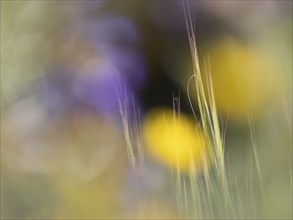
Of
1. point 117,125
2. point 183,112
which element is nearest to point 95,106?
point 117,125

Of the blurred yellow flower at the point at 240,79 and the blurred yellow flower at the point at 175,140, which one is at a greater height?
the blurred yellow flower at the point at 240,79

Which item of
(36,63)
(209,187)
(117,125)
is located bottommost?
(209,187)

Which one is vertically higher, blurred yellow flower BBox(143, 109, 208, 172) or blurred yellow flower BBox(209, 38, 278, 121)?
blurred yellow flower BBox(209, 38, 278, 121)

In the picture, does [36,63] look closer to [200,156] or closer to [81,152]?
[81,152]
